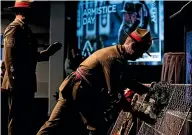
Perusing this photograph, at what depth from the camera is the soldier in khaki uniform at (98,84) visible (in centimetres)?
416

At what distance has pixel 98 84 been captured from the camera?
440 centimetres

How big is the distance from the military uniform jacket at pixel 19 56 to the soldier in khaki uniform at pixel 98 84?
591mm

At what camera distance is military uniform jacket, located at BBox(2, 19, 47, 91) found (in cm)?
483

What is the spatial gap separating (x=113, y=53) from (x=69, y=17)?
6.10m

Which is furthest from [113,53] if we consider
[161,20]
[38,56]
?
[161,20]

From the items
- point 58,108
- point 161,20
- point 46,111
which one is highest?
point 161,20

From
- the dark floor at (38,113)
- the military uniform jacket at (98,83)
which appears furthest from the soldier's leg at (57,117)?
the dark floor at (38,113)

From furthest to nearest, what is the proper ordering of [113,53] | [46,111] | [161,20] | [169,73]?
[46,111], [161,20], [169,73], [113,53]

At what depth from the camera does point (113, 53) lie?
4285 mm

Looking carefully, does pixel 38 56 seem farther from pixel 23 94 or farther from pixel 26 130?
pixel 26 130

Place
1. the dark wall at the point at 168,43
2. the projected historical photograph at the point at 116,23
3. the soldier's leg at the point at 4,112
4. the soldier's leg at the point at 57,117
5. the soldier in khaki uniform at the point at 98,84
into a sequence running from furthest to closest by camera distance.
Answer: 1. the dark wall at the point at 168,43
2. the projected historical photograph at the point at 116,23
3. the soldier's leg at the point at 4,112
4. the soldier's leg at the point at 57,117
5. the soldier in khaki uniform at the point at 98,84

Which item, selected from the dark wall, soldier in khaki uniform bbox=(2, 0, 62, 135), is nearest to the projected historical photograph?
the dark wall

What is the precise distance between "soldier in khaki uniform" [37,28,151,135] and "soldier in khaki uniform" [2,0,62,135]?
1.57ft

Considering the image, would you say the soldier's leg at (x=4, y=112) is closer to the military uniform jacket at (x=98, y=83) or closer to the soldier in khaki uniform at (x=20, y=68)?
the soldier in khaki uniform at (x=20, y=68)
